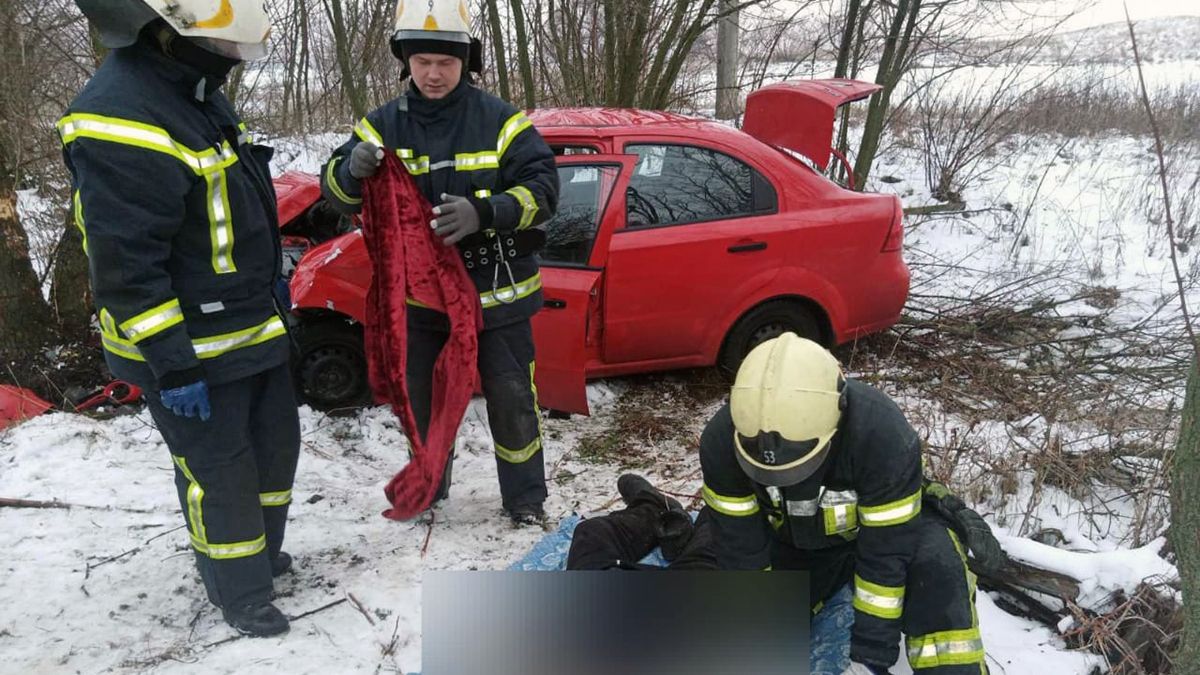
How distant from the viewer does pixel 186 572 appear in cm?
299

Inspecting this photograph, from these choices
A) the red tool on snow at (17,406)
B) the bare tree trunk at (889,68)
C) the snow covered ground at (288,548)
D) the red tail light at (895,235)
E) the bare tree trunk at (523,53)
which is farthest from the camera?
the bare tree trunk at (523,53)

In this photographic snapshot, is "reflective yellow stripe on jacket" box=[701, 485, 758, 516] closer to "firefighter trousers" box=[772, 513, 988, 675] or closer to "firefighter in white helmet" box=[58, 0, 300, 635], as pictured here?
"firefighter trousers" box=[772, 513, 988, 675]

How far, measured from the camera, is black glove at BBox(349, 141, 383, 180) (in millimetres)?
2771

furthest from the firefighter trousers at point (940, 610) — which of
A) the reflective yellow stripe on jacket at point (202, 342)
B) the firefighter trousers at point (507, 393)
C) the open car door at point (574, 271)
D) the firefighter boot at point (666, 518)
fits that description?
the reflective yellow stripe on jacket at point (202, 342)

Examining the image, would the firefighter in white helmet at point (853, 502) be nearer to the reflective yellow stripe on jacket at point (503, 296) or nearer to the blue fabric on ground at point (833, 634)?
the blue fabric on ground at point (833, 634)

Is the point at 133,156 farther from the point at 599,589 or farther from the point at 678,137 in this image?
the point at 678,137

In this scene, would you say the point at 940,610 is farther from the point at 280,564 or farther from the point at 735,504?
the point at 280,564

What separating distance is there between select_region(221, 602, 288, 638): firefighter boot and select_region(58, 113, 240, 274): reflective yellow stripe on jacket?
1.14 meters

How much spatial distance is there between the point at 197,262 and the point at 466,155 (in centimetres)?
103

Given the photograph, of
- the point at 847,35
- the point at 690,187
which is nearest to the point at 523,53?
the point at 847,35

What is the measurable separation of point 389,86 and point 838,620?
9890 mm

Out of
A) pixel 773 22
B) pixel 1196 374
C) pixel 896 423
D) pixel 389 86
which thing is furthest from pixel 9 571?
pixel 389 86

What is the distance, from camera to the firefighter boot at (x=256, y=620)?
2611 mm

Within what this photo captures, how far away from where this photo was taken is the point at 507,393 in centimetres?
318
